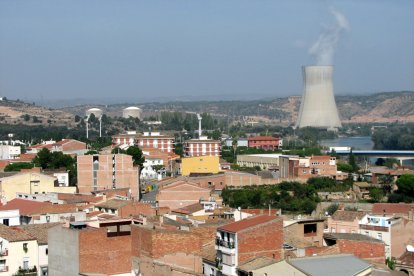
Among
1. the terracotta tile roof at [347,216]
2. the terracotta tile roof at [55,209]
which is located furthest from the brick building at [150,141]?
the terracotta tile roof at [347,216]

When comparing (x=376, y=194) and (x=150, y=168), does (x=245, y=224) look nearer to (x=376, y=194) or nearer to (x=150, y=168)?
(x=376, y=194)

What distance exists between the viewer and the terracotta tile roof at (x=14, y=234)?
1787 cm

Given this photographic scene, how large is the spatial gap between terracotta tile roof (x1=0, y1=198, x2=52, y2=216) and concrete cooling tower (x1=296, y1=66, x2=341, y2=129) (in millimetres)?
46763

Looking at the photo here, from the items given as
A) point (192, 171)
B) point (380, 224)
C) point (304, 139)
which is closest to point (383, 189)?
point (192, 171)

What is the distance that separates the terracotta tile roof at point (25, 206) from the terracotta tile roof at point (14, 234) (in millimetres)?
3200

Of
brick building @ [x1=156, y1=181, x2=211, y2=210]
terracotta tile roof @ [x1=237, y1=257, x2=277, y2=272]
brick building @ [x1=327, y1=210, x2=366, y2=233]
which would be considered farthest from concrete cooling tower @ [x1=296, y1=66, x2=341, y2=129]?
terracotta tile roof @ [x1=237, y1=257, x2=277, y2=272]

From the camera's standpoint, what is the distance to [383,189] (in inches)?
1446

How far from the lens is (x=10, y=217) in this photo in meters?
21.2

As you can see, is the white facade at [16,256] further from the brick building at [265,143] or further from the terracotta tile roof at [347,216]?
the brick building at [265,143]

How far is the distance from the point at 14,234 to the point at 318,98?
180 feet

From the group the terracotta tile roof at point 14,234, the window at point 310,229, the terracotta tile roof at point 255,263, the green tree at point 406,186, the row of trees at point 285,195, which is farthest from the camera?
the green tree at point 406,186

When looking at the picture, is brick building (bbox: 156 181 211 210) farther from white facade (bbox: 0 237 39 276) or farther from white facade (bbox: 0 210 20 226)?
white facade (bbox: 0 237 39 276)

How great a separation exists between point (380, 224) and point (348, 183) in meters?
19.0

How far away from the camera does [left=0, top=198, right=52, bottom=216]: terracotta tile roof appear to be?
21906 millimetres
